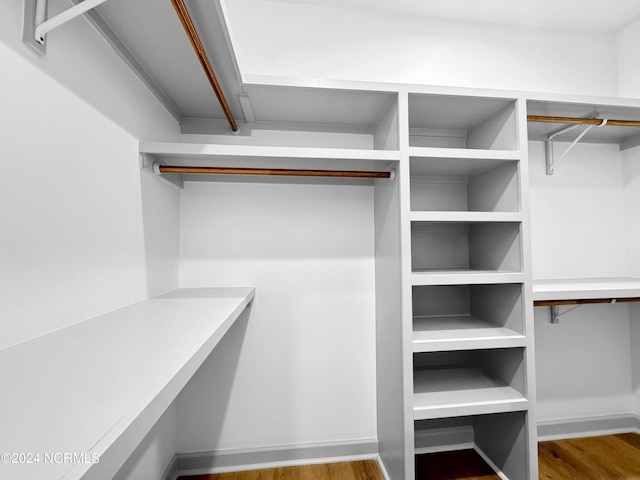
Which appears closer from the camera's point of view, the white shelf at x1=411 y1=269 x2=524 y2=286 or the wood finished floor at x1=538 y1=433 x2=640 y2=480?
the white shelf at x1=411 y1=269 x2=524 y2=286

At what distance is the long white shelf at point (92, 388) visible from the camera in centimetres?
30

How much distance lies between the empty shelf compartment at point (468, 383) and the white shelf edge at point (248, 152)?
1074 mm

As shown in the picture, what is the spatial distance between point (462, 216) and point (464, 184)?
56cm

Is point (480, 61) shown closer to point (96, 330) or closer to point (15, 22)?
point (15, 22)

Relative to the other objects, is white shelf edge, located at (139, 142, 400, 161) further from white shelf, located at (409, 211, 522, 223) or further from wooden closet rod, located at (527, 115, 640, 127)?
wooden closet rod, located at (527, 115, 640, 127)

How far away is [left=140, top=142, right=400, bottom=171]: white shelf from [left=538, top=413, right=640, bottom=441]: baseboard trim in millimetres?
1856

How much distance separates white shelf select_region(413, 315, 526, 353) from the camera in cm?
128

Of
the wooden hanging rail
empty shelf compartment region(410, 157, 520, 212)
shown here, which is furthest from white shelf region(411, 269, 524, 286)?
the wooden hanging rail

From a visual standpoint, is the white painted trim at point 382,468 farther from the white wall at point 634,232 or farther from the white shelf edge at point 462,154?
the white wall at point 634,232

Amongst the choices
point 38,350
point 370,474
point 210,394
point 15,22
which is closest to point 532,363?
point 370,474

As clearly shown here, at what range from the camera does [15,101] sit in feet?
2.10

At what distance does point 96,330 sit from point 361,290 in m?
1.22

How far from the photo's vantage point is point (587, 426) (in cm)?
182

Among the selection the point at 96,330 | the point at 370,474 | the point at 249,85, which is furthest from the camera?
the point at 370,474
